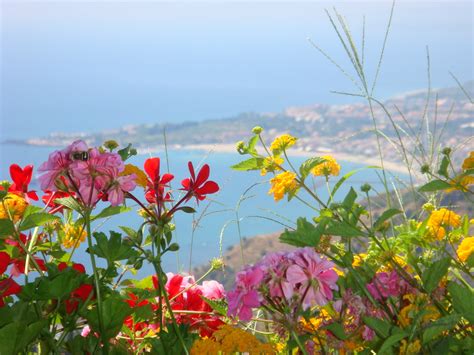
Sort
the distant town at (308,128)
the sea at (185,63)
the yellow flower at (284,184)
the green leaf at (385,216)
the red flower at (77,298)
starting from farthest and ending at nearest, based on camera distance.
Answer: the sea at (185,63) < the distant town at (308,128) < the yellow flower at (284,184) < the red flower at (77,298) < the green leaf at (385,216)

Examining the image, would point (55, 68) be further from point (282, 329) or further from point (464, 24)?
point (282, 329)

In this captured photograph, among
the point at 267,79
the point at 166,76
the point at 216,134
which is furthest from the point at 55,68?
the point at 216,134

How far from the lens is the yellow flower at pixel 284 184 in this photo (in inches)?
46.8

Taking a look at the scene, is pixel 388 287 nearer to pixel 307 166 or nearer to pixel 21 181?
pixel 307 166

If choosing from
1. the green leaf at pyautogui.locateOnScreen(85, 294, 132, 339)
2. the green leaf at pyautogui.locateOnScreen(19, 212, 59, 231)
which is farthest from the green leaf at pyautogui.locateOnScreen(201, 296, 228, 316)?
the green leaf at pyautogui.locateOnScreen(19, 212, 59, 231)

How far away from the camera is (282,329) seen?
799 mm

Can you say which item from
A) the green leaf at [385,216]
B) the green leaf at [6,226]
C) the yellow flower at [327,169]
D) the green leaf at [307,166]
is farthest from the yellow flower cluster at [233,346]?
the yellow flower at [327,169]

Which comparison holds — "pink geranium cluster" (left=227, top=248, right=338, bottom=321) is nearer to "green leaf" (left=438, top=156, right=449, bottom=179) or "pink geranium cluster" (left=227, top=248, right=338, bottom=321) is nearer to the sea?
"green leaf" (left=438, top=156, right=449, bottom=179)

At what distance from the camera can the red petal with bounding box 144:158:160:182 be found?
3.27 ft

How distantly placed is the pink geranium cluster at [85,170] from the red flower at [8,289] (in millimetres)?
168

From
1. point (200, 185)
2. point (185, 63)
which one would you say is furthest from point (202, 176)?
point (185, 63)

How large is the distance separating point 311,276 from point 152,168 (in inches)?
13.6

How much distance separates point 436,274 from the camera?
82 cm

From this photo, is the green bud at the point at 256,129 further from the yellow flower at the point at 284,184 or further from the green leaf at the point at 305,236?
the green leaf at the point at 305,236
